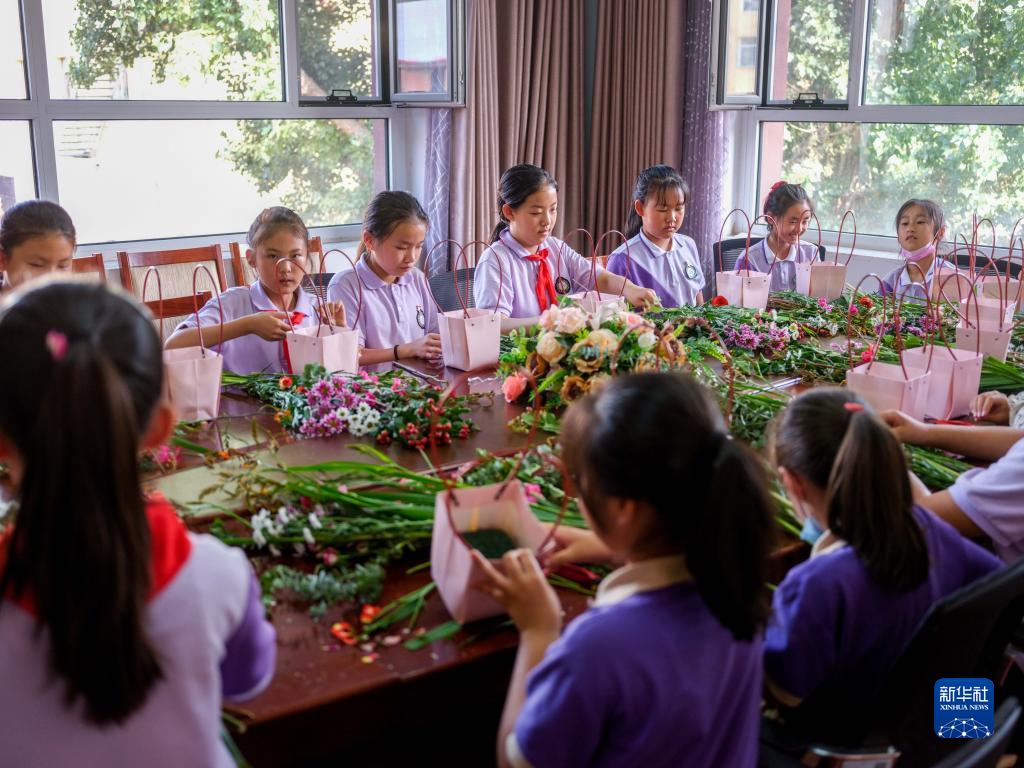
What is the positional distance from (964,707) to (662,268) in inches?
105

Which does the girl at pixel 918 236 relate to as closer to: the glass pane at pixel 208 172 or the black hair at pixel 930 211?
the black hair at pixel 930 211

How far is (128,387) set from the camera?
1008 mm

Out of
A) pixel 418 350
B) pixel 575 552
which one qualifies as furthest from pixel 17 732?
pixel 418 350

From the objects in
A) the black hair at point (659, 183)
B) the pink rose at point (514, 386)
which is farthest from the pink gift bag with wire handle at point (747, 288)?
the pink rose at point (514, 386)

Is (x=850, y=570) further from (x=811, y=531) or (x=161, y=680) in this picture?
(x=161, y=680)

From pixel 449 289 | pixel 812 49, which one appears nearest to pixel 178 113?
pixel 449 289

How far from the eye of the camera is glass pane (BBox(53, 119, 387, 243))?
169 inches

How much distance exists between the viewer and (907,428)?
2217 millimetres

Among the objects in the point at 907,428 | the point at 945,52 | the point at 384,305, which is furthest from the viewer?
the point at 945,52

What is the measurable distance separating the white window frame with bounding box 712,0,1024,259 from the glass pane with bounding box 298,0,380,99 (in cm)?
162

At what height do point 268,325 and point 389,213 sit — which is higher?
point 389,213

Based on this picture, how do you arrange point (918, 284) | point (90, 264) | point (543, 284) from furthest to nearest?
point (918, 284), point (543, 284), point (90, 264)

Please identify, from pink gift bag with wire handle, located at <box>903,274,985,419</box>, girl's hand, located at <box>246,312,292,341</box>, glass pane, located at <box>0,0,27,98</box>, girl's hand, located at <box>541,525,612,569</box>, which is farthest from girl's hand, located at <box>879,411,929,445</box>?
glass pane, located at <box>0,0,27,98</box>

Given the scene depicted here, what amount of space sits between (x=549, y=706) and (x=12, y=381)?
26.1 inches
